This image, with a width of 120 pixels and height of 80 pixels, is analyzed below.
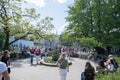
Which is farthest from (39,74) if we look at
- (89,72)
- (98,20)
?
(98,20)

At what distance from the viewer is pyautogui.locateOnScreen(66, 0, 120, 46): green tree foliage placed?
1932 inches

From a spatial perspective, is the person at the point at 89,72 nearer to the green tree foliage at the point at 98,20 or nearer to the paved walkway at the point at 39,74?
the paved walkway at the point at 39,74

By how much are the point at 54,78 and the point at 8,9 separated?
84.5ft

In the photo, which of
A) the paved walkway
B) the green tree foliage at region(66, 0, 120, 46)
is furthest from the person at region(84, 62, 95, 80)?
the green tree foliage at region(66, 0, 120, 46)

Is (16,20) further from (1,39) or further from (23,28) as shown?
(1,39)

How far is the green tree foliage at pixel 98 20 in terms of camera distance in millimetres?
49062

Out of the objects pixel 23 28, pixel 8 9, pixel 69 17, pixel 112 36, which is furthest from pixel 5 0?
pixel 112 36

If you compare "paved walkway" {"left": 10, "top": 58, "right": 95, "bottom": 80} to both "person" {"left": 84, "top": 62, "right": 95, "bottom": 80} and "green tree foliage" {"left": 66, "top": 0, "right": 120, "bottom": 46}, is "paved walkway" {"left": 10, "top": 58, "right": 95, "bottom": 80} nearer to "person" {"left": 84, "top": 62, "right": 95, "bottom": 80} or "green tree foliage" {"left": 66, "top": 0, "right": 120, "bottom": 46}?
"person" {"left": 84, "top": 62, "right": 95, "bottom": 80}

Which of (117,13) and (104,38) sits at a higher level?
(117,13)

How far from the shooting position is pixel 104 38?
4897 cm

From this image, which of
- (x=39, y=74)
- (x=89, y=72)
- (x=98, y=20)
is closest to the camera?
(x=89, y=72)

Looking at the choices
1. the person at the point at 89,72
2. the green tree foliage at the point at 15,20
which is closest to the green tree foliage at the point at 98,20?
the green tree foliage at the point at 15,20

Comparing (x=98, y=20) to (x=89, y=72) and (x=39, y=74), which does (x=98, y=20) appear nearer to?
(x=39, y=74)

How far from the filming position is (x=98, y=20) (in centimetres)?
4978
